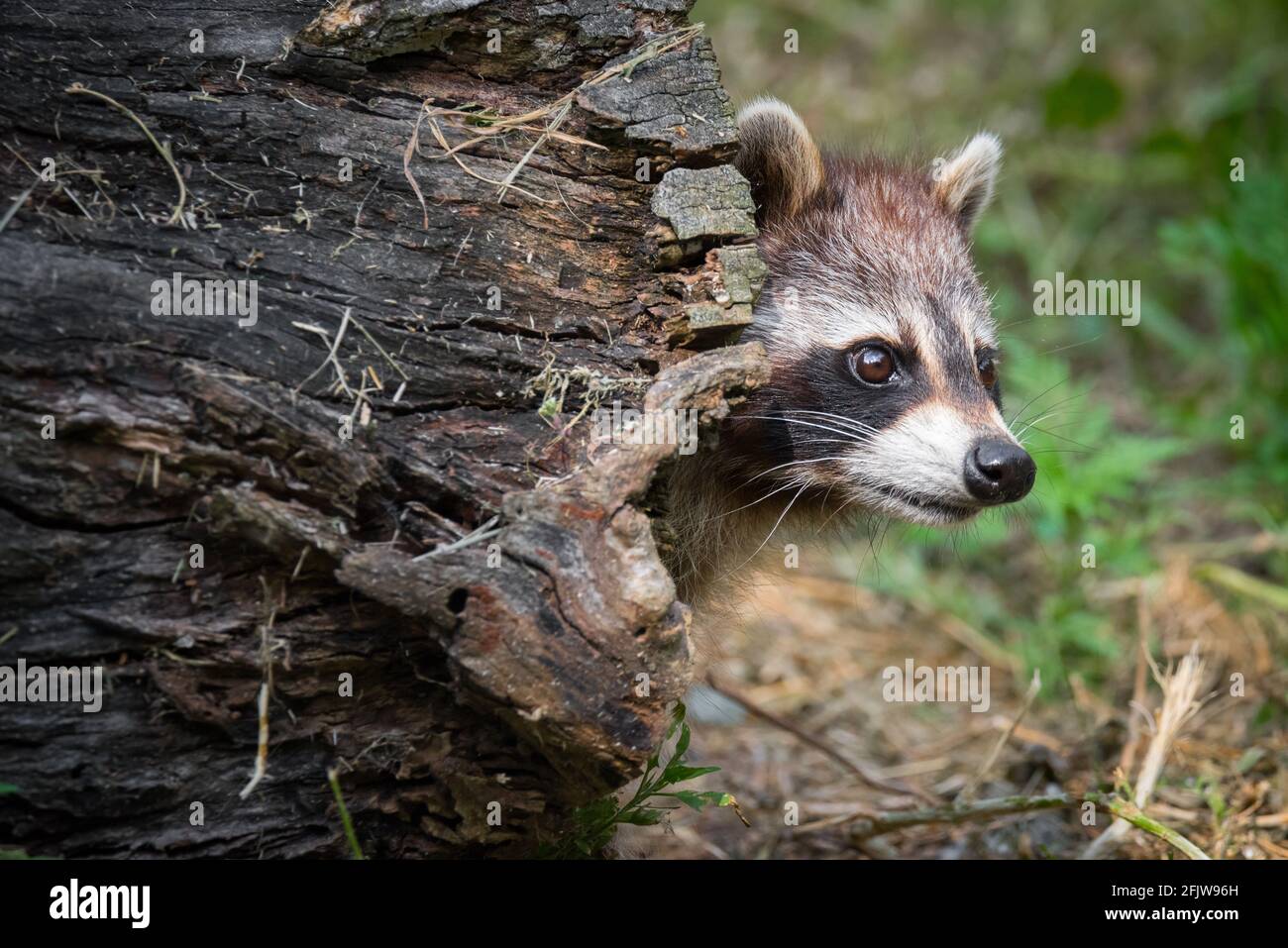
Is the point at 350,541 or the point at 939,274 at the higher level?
the point at 939,274

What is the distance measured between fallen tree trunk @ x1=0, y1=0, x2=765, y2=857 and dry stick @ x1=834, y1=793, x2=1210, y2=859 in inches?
73.9

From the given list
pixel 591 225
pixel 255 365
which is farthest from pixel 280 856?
pixel 591 225

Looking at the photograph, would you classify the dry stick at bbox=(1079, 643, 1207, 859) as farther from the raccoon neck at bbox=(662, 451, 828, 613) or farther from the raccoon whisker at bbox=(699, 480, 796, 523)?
the raccoon whisker at bbox=(699, 480, 796, 523)

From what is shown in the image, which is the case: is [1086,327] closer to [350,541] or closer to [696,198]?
[696,198]

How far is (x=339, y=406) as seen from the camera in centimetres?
373

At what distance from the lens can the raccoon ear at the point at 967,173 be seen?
5770mm

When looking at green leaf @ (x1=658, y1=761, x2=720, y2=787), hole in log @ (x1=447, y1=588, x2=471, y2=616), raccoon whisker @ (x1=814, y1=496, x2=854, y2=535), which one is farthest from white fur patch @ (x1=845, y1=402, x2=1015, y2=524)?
hole in log @ (x1=447, y1=588, x2=471, y2=616)

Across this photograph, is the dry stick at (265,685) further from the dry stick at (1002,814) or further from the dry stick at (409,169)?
the dry stick at (1002,814)

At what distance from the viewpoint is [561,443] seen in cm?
398

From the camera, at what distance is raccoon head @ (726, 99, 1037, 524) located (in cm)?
470

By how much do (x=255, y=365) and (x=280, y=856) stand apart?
1623 mm

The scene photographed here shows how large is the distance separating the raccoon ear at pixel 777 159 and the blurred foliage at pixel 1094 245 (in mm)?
1384

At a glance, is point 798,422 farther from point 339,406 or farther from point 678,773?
point 339,406

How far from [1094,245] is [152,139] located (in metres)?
8.78
